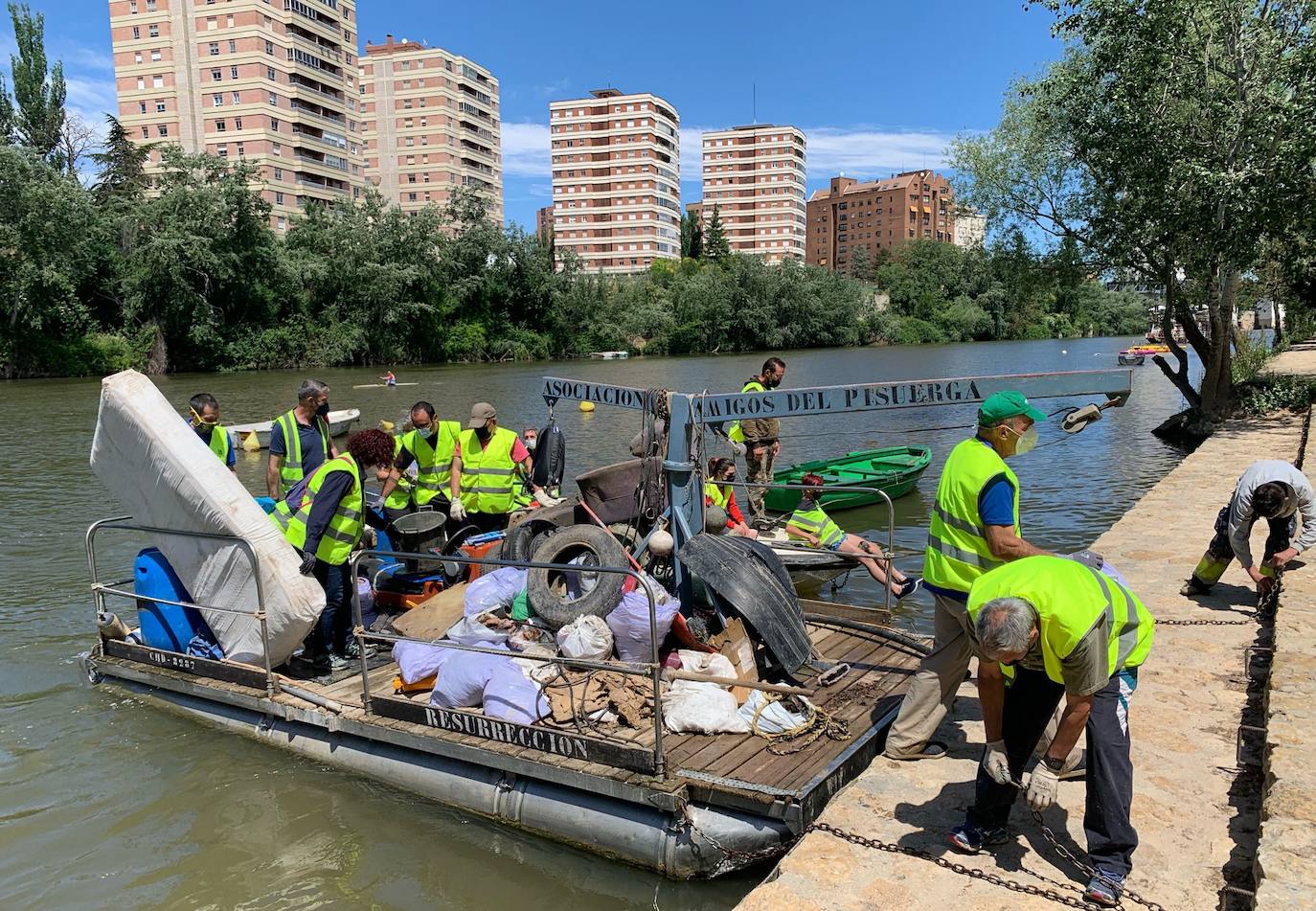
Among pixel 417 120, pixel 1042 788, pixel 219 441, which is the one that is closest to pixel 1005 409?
pixel 1042 788

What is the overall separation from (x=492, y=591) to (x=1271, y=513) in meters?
5.75

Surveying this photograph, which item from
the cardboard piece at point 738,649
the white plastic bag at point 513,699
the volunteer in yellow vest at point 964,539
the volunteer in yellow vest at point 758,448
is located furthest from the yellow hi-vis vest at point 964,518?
the volunteer in yellow vest at point 758,448

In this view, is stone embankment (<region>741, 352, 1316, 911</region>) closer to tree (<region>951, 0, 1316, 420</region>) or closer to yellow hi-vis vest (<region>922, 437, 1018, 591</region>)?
yellow hi-vis vest (<region>922, 437, 1018, 591</region>)

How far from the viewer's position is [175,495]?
20.7 feet

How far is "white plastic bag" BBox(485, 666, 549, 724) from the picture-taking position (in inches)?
213

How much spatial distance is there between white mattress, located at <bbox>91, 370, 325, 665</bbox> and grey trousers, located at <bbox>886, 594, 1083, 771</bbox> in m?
3.91

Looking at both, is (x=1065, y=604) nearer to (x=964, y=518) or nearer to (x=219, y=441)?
(x=964, y=518)

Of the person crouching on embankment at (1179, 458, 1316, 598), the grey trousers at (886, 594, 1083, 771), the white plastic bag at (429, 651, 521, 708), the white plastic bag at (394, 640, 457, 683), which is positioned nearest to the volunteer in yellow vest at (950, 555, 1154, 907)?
the grey trousers at (886, 594, 1083, 771)

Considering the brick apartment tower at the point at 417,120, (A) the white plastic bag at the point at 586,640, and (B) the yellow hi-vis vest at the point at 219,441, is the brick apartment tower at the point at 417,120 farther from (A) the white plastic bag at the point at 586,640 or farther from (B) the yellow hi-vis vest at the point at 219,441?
(A) the white plastic bag at the point at 586,640

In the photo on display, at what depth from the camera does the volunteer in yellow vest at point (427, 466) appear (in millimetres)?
8797

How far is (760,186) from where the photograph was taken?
138875mm

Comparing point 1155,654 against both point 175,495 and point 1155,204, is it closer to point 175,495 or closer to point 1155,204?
point 175,495

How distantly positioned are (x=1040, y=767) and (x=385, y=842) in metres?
4.03

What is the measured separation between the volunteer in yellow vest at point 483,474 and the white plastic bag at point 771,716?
382 centimetres
